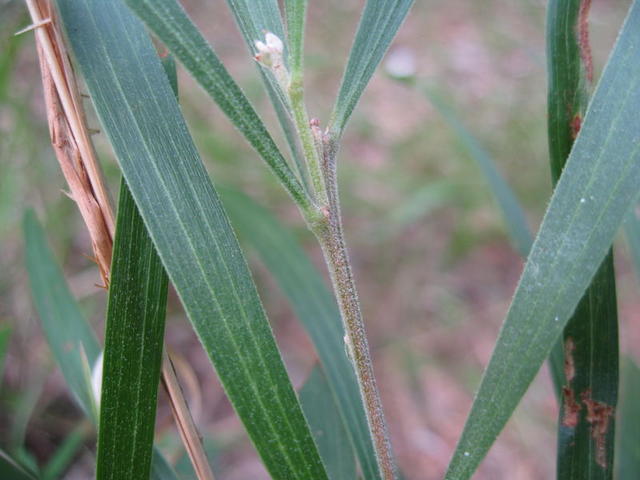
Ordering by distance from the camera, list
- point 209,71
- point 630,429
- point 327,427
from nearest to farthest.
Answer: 1. point 209,71
2. point 327,427
3. point 630,429

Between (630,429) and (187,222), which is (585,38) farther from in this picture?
(630,429)

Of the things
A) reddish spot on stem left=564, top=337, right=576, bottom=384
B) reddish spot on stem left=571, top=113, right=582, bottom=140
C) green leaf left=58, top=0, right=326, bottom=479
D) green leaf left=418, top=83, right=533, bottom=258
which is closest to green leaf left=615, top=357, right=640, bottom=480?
green leaf left=418, top=83, right=533, bottom=258

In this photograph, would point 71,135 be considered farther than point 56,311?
No

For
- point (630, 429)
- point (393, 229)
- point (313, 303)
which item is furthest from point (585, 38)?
point (393, 229)

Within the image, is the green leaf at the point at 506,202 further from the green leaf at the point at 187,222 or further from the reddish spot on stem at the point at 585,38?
the green leaf at the point at 187,222

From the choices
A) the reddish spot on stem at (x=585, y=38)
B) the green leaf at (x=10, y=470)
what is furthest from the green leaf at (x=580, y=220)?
the green leaf at (x=10, y=470)

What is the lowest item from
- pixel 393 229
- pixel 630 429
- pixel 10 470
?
pixel 10 470
